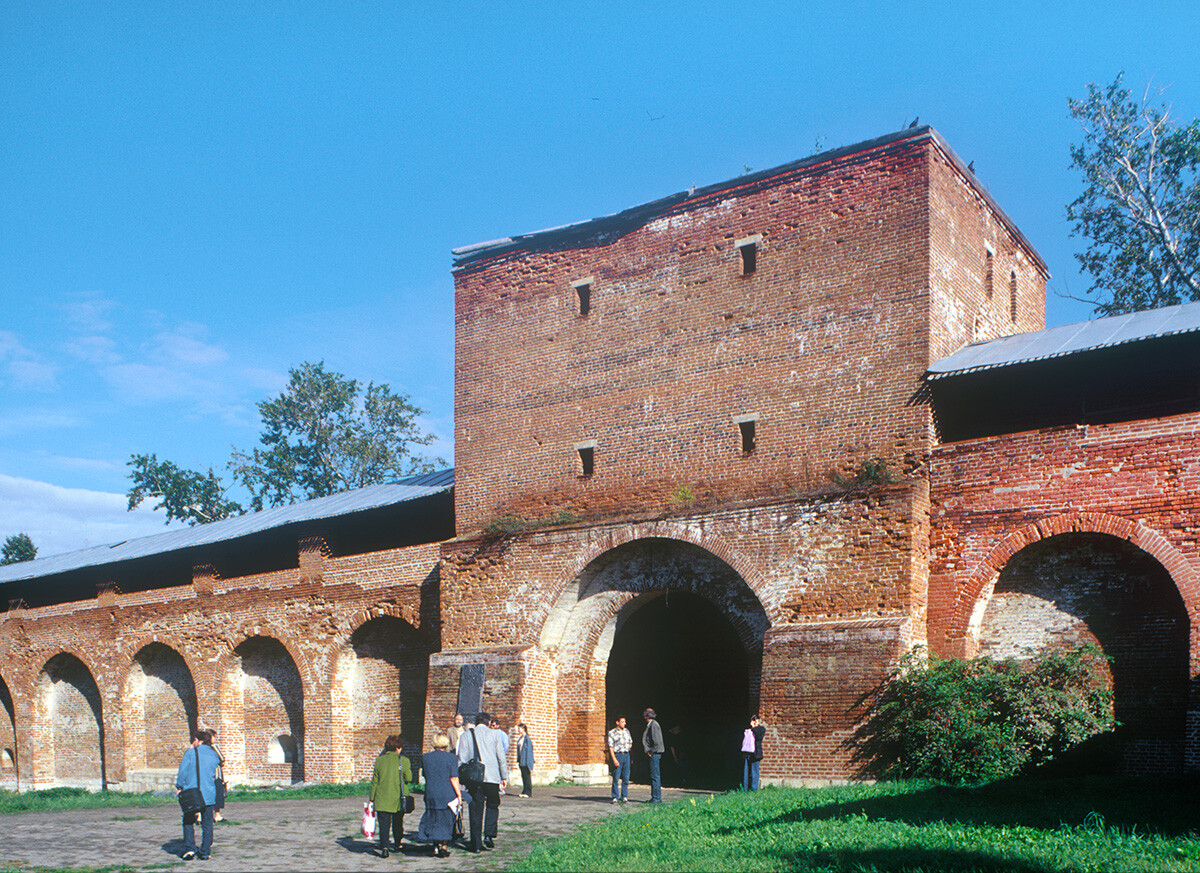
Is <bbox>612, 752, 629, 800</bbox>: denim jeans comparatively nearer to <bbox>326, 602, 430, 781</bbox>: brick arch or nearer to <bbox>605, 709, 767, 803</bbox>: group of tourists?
<bbox>605, 709, 767, 803</bbox>: group of tourists

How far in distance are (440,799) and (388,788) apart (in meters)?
0.52

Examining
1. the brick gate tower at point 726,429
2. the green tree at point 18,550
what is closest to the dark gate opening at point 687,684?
the brick gate tower at point 726,429

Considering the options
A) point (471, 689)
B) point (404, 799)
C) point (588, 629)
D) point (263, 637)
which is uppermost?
point (588, 629)

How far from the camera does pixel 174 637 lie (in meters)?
23.4

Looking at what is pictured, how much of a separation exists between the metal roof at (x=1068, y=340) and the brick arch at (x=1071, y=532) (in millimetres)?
2079

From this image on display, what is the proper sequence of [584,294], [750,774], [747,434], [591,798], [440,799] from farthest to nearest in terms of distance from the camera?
[584,294], [747,434], [591,798], [750,774], [440,799]

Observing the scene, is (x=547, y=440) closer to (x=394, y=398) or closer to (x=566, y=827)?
(x=566, y=827)

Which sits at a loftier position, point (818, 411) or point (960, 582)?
point (818, 411)

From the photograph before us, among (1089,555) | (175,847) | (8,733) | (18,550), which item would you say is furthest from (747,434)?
(18,550)

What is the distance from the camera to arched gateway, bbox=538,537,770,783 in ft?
53.2

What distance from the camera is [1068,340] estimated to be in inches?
583

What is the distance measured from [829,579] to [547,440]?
5332 mm

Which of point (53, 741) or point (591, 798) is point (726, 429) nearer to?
point (591, 798)

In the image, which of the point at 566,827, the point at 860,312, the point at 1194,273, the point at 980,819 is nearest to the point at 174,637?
the point at 566,827
